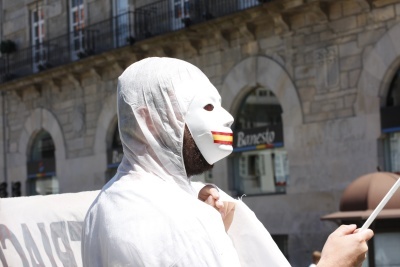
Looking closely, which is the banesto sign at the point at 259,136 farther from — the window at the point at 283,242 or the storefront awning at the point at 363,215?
the storefront awning at the point at 363,215

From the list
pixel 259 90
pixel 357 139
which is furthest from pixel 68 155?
pixel 357 139

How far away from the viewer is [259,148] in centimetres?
1806

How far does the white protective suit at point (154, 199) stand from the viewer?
220 cm

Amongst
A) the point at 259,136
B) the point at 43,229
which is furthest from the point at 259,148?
the point at 43,229

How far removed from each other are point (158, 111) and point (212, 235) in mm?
337

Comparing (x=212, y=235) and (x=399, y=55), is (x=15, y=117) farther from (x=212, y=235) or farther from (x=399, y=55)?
(x=212, y=235)

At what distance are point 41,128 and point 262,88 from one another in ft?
28.4

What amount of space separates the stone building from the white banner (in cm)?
665

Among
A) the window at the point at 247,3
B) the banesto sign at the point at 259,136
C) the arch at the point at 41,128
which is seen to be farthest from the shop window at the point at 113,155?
the window at the point at 247,3

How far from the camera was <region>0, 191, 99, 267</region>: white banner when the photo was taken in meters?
3.62

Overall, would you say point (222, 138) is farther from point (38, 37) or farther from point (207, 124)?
point (38, 37)

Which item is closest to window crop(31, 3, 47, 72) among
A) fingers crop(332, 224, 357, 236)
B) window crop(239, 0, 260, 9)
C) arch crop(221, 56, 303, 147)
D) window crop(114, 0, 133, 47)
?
window crop(114, 0, 133, 47)

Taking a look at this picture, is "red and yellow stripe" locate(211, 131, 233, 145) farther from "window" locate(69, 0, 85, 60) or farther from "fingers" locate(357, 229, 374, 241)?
"window" locate(69, 0, 85, 60)

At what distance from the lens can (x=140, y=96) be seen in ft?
7.83
